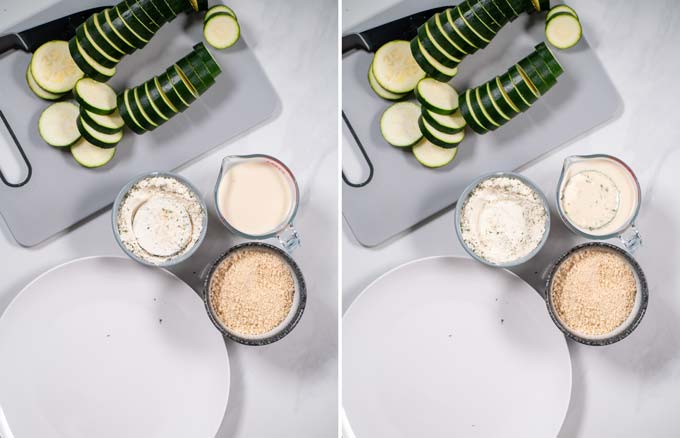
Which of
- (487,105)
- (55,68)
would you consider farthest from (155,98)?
(487,105)

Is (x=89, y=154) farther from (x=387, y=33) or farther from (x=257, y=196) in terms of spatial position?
(x=387, y=33)

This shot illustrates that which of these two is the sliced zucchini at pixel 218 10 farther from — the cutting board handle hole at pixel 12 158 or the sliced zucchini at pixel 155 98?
the cutting board handle hole at pixel 12 158

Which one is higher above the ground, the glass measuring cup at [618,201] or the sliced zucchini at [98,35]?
the sliced zucchini at [98,35]

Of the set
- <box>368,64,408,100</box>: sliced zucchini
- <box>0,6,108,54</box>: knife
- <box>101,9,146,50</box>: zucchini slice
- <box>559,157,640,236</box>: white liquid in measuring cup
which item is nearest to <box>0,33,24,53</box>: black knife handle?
<box>0,6,108,54</box>: knife

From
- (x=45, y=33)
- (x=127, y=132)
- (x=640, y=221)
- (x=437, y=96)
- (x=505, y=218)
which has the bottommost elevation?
(x=640, y=221)

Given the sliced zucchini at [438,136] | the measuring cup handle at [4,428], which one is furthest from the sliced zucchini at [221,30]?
the measuring cup handle at [4,428]

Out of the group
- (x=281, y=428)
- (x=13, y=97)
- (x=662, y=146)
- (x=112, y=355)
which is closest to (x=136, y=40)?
(x=13, y=97)
